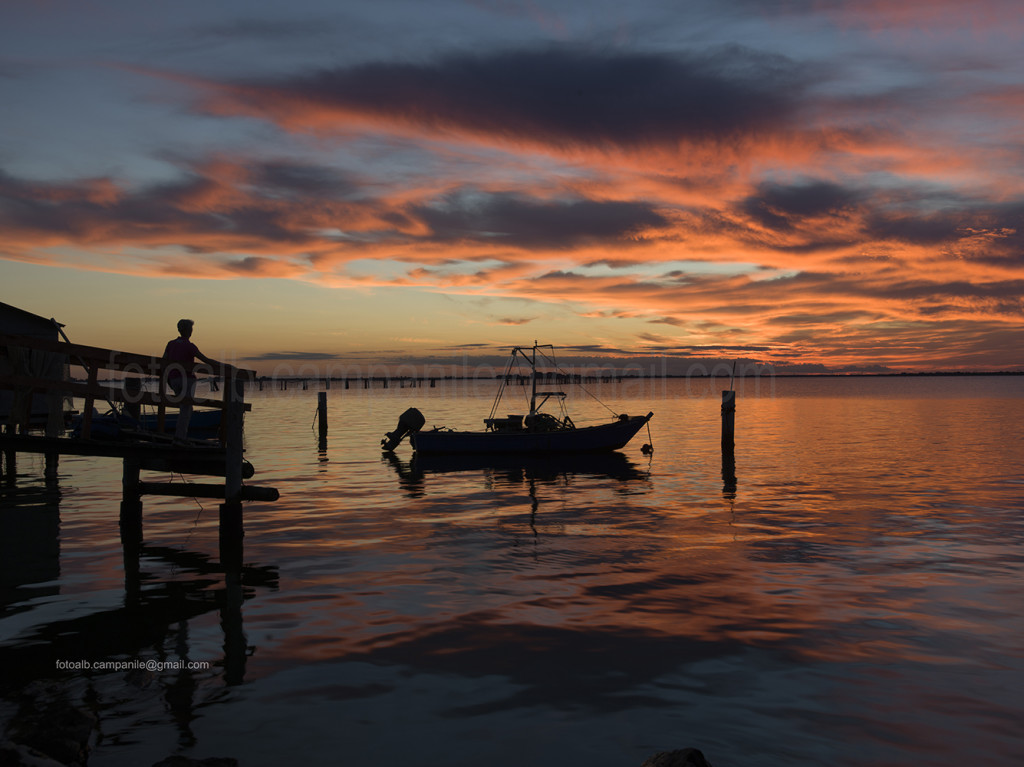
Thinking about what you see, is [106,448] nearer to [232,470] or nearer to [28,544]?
[232,470]

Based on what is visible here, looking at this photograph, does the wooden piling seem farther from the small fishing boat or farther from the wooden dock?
the wooden dock

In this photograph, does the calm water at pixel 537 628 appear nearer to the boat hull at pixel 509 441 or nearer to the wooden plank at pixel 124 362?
the wooden plank at pixel 124 362

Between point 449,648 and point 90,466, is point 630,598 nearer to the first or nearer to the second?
point 449,648

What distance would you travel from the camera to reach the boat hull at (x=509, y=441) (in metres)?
37.0

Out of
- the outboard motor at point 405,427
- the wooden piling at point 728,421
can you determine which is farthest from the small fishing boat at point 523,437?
the wooden piling at point 728,421

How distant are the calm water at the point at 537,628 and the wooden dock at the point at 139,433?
51.8 inches

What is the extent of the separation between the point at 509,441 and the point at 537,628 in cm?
2617

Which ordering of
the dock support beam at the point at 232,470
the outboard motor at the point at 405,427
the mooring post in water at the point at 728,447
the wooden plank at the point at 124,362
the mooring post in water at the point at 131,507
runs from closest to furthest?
the wooden plank at the point at 124,362, the dock support beam at the point at 232,470, the mooring post in water at the point at 131,507, the mooring post in water at the point at 728,447, the outboard motor at the point at 405,427

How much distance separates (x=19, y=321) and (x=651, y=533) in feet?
96.5

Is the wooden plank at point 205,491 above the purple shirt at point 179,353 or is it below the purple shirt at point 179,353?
below

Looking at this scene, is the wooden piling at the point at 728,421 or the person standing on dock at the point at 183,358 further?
the wooden piling at the point at 728,421

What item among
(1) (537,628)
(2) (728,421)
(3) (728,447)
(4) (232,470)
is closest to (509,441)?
(3) (728,447)

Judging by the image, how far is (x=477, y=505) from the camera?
76.6ft

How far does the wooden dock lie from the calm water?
1315 mm
